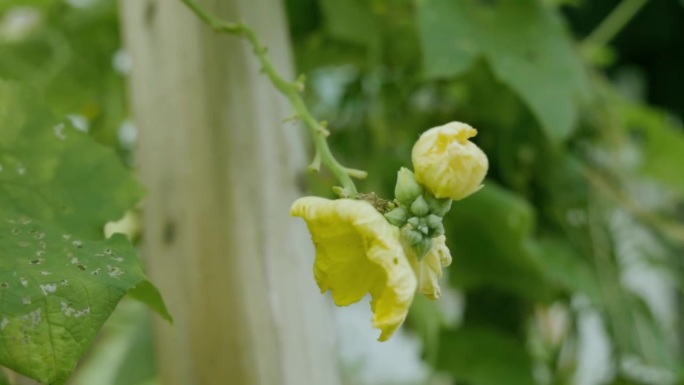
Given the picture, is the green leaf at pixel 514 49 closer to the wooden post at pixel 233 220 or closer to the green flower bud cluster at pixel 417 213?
the wooden post at pixel 233 220

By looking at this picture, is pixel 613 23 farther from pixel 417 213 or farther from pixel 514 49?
pixel 417 213

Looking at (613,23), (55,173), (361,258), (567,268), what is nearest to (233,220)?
(55,173)

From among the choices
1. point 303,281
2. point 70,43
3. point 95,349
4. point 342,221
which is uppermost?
point 342,221

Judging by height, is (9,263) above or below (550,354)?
above

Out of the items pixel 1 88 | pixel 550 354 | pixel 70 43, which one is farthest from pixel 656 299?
pixel 1 88

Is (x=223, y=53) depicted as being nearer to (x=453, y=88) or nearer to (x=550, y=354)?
(x=453, y=88)

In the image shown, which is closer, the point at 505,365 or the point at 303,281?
the point at 303,281
